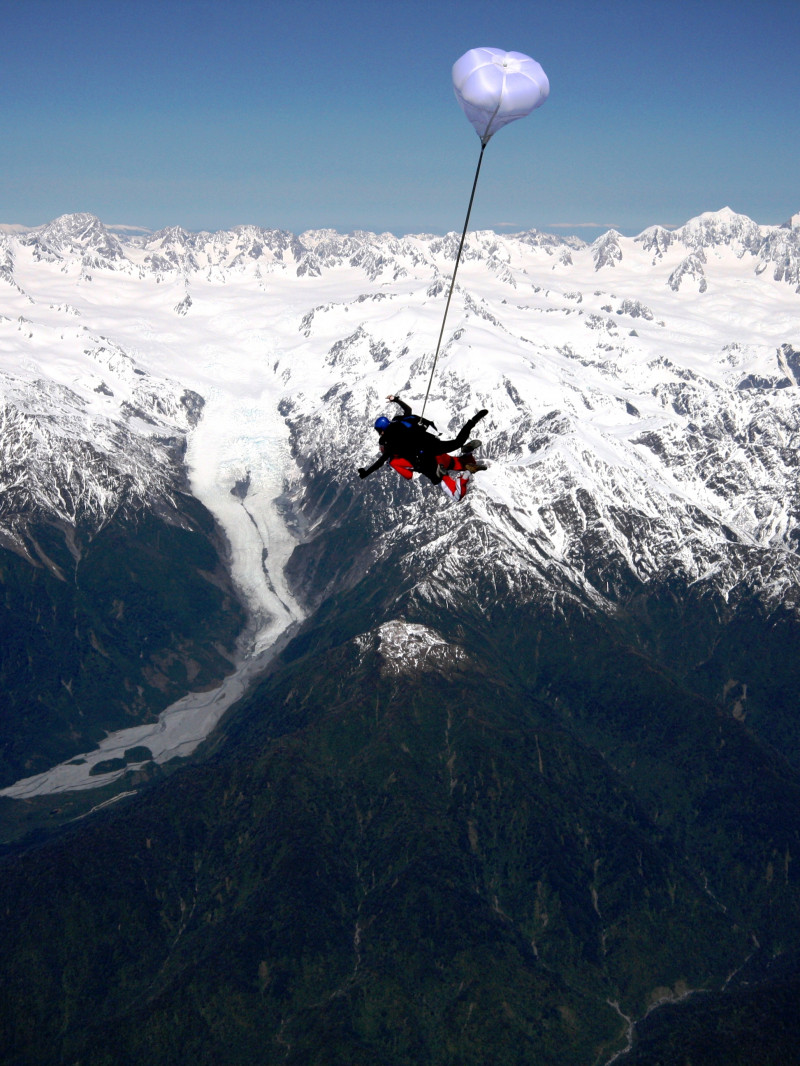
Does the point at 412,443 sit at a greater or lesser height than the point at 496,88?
lesser

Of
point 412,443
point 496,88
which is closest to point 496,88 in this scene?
→ point 496,88

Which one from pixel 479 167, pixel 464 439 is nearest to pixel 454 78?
pixel 479 167

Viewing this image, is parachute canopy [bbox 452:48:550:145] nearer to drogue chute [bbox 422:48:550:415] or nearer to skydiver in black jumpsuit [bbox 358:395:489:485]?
drogue chute [bbox 422:48:550:415]

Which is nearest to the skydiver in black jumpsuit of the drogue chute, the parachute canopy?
the drogue chute

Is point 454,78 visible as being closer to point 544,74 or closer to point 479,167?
point 544,74

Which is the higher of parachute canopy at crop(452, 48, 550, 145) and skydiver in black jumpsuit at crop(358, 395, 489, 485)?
parachute canopy at crop(452, 48, 550, 145)

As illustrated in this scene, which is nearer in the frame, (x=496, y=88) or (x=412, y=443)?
(x=496, y=88)

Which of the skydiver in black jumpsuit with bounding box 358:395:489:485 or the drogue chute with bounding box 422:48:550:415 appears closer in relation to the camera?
the drogue chute with bounding box 422:48:550:415

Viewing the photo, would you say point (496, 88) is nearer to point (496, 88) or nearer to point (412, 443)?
point (496, 88)
